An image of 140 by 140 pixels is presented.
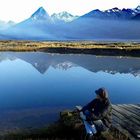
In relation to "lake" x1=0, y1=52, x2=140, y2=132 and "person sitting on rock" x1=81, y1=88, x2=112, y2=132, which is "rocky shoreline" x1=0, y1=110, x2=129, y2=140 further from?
"lake" x1=0, y1=52, x2=140, y2=132

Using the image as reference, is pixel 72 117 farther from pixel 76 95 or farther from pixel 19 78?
pixel 19 78

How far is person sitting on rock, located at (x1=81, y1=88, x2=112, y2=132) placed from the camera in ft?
31.4

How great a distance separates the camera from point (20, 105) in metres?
16.8

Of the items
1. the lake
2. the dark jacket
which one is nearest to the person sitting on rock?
the dark jacket

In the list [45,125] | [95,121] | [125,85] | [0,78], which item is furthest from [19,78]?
[95,121]

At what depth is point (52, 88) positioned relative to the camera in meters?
20.6

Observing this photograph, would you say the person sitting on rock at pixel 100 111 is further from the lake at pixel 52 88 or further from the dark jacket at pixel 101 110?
the lake at pixel 52 88

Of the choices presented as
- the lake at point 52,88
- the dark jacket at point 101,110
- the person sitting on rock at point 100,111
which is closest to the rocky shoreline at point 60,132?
the person sitting on rock at point 100,111

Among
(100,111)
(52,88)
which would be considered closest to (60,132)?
(100,111)

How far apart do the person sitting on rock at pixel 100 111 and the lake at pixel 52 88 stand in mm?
3802

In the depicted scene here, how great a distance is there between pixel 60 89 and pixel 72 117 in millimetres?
7382

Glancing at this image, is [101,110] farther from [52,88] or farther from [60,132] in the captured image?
[52,88]

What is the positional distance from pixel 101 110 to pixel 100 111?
3 cm

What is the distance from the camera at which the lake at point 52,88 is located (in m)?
15.2
